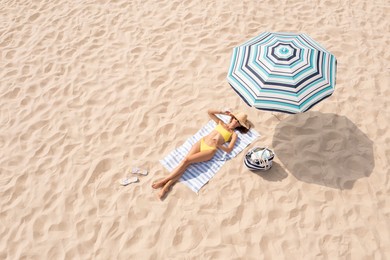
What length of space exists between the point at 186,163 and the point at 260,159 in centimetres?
119

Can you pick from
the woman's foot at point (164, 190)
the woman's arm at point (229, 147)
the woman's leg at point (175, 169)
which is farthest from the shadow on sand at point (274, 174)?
the woman's foot at point (164, 190)

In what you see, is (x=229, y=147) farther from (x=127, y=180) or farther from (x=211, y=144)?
(x=127, y=180)

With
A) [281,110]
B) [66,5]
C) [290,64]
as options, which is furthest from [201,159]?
[66,5]

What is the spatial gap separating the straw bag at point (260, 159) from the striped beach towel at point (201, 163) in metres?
0.43

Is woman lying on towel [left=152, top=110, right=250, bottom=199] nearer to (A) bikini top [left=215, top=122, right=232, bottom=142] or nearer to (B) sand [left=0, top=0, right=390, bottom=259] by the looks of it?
(A) bikini top [left=215, top=122, right=232, bottom=142]

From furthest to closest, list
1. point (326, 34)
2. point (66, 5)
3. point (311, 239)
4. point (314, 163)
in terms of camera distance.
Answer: point (66, 5), point (326, 34), point (314, 163), point (311, 239)

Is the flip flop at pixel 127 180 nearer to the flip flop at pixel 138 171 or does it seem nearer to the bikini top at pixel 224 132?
the flip flop at pixel 138 171

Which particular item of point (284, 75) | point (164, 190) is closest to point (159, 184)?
point (164, 190)

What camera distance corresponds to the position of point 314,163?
6266mm

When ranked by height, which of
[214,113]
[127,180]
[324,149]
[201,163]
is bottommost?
[324,149]

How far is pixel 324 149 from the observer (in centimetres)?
643

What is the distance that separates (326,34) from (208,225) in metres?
5.20

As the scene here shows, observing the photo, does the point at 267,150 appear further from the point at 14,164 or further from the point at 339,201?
the point at 14,164

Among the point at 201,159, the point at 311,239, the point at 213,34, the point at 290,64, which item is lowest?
the point at 311,239
